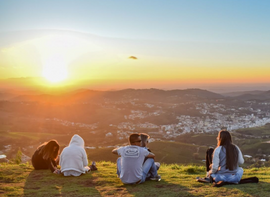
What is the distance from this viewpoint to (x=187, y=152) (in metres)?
65.5

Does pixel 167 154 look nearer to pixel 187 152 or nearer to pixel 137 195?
pixel 187 152

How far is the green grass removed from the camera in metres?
6.56

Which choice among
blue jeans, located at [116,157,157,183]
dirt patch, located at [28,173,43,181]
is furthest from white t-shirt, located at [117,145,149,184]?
dirt patch, located at [28,173,43,181]

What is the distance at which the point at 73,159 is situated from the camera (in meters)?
8.79

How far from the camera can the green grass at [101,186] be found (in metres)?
6.56

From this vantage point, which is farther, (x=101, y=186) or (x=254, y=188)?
(x=101, y=186)

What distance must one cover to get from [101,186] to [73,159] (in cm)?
173

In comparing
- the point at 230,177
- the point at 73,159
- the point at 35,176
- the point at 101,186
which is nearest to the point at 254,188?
the point at 230,177

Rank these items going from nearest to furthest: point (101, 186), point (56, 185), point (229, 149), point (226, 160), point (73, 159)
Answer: point (229, 149)
point (226, 160)
point (101, 186)
point (56, 185)
point (73, 159)

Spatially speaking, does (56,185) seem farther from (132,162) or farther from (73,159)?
(132,162)

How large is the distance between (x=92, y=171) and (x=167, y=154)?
2068 inches

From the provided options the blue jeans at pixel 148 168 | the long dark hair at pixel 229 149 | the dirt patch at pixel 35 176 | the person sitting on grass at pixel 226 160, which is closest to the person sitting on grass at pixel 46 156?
the dirt patch at pixel 35 176

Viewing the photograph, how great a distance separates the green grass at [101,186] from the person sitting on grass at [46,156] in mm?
455

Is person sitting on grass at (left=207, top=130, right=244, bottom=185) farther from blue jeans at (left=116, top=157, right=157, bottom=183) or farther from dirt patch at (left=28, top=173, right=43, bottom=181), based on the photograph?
dirt patch at (left=28, top=173, right=43, bottom=181)
